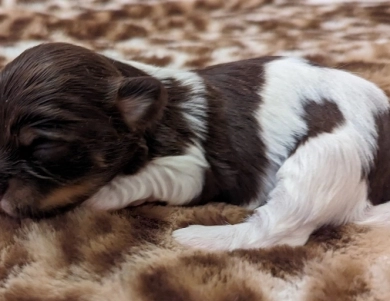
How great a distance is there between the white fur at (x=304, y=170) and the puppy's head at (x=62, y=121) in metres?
0.36

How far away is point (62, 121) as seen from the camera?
5.53ft

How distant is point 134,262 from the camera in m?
1.76

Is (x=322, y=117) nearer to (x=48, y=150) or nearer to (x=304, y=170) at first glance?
(x=304, y=170)

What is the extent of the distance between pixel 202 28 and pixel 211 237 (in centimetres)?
171

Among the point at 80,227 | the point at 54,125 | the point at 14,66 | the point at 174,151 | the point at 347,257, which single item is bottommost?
the point at 347,257

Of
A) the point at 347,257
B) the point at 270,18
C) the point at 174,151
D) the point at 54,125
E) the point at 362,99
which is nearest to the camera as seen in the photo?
the point at 54,125

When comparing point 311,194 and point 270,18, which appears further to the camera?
point 270,18

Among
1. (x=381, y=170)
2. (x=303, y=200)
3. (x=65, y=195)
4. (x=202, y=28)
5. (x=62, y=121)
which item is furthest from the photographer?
(x=202, y=28)

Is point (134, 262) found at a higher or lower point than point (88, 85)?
lower

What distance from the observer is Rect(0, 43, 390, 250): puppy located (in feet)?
5.60

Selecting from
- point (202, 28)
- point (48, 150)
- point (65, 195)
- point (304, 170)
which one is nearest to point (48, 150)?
point (48, 150)

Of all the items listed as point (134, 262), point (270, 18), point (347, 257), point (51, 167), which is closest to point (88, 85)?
point (51, 167)

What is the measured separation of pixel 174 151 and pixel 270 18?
5.56 feet

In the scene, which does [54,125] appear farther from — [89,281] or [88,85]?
[89,281]
